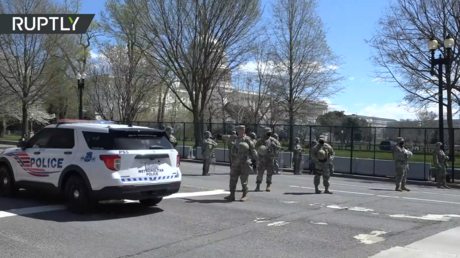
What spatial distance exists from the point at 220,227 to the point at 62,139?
3.86 metres

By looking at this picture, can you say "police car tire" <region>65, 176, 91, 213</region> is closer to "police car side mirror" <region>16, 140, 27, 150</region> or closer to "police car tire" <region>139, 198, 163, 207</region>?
"police car tire" <region>139, 198, 163, 207</region>

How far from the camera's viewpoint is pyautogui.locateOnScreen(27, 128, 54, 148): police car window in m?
10.1

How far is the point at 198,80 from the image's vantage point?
98.1 feet

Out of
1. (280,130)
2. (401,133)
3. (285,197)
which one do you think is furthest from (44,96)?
(285,197)

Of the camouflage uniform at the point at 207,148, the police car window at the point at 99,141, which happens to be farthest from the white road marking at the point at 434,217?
the camouflage uniform at the point at 207,148

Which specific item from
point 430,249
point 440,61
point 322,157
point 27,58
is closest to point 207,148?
point 322,157

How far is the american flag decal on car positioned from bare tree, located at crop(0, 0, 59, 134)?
2838 cm

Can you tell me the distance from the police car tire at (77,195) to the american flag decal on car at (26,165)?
80 centimetres

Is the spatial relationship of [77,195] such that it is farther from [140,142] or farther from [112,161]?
[140,142]

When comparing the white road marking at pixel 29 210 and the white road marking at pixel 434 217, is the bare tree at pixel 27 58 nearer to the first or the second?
the white road marking at pixel 29 210

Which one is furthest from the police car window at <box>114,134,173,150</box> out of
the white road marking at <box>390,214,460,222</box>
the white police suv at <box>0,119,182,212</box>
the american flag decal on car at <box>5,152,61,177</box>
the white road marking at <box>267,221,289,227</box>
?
the white road marking at <box>390,214,460,222</box>

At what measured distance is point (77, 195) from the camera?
905 cm

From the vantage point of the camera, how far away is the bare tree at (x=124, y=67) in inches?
1262

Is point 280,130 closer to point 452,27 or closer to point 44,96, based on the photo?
point 452,27
